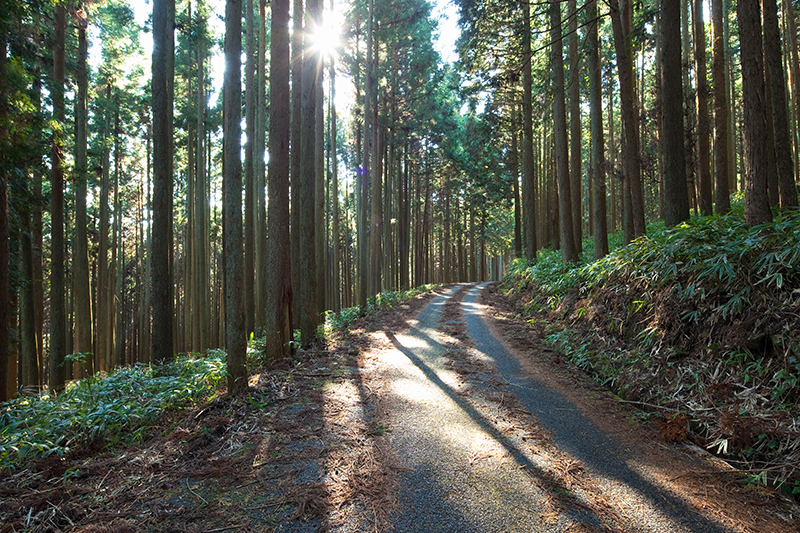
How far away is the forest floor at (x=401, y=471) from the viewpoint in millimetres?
2271

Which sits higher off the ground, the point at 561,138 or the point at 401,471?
the point at 561,138

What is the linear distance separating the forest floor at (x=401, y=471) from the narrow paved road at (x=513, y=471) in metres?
0.01

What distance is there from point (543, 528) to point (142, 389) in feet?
19.3

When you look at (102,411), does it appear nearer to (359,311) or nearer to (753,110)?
(359,311)

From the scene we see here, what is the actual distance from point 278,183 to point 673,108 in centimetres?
681

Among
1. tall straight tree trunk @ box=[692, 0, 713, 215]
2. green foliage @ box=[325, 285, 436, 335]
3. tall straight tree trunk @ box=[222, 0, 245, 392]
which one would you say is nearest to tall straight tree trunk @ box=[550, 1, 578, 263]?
tall straight tree trunk @ box=[692, 0, 713, 215]

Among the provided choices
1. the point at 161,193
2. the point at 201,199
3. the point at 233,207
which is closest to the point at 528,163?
the point at 201,199

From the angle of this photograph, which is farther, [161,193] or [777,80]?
[161,193]

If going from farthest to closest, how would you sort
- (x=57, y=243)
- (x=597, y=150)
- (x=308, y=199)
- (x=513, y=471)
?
(x=597, y=150) → (x=57, y=243) → (x=308, y=199) → (x=513, y=471)

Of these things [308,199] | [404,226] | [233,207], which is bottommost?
[233,207]

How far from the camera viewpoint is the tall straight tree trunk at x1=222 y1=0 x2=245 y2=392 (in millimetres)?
4777

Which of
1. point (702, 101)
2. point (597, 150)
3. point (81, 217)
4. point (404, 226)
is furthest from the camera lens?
point (404, 226)

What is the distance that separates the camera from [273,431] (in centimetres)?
357

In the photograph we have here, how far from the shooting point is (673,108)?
665 cm
